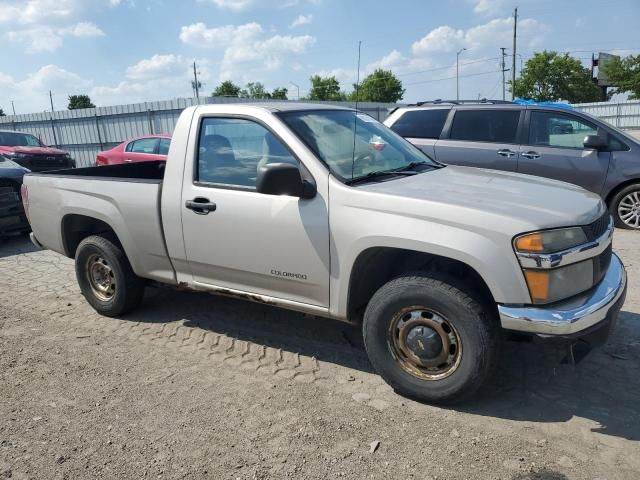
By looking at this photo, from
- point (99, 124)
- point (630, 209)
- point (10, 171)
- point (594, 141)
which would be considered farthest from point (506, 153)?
point (99, 124)

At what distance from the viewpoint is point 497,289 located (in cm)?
278

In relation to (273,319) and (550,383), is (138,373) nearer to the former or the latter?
(273,319)

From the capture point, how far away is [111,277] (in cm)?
477

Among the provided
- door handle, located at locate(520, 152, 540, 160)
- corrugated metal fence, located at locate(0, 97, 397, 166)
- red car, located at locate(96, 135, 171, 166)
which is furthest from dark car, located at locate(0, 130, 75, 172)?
door handle, located at locate(520, 152, 540, 160)

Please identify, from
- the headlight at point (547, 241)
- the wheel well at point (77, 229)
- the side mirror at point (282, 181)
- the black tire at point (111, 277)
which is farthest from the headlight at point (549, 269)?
the wheel well at point (77, 229)

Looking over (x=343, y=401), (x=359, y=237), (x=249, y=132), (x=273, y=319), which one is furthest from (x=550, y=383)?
(x=249, y=132)

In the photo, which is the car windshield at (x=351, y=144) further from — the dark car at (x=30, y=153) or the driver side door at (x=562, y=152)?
the dark car at (x=30, y=153)

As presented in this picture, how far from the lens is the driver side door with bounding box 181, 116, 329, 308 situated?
3.37 metres

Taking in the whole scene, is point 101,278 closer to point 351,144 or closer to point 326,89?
point 351,144

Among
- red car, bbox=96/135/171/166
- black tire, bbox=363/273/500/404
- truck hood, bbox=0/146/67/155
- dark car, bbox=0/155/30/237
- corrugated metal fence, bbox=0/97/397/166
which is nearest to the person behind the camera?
black tire, bbox=363/273/500/404

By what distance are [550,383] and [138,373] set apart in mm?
2888

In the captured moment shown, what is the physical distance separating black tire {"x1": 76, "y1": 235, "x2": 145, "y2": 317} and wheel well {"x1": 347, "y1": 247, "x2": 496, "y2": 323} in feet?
7.50

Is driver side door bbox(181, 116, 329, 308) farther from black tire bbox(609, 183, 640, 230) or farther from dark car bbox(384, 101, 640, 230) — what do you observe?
black tire bbox(609, 183, 640, 230)

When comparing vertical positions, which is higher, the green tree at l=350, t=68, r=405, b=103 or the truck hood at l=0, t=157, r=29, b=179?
the green tree at l=350, t=68, r=405, b=103
